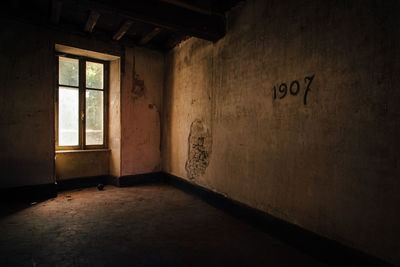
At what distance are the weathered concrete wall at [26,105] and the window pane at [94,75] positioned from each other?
81 cm

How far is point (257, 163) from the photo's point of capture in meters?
2.79

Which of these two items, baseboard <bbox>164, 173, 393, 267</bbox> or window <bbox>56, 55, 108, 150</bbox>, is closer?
baseboard <bbox>164, 173, 393, 267</bbox>

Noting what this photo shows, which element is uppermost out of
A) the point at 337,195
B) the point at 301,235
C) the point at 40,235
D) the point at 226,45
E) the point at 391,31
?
the point at 226,45

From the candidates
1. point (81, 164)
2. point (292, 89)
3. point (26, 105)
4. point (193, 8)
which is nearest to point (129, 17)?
point (193, 8)

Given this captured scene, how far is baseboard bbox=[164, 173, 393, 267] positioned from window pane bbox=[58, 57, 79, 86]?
345cm

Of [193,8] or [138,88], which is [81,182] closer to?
[138,88]

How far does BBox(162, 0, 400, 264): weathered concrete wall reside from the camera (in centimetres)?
172

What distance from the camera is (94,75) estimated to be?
4648mm

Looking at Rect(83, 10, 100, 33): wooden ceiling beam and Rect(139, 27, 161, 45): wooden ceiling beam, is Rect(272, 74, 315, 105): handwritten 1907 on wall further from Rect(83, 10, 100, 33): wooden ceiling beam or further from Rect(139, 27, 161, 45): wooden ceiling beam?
Rect(83, 10, 100, 33): wooden ceiling beam

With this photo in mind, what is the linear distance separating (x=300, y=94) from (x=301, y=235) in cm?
144

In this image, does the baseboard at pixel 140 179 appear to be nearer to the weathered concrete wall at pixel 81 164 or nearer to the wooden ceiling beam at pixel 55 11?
the weathered concrete wall at pixel 81 164

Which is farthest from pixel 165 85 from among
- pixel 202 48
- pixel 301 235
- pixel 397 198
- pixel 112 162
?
pixel 397 198

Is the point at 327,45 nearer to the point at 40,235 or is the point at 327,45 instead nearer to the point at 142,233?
the point at 142,233

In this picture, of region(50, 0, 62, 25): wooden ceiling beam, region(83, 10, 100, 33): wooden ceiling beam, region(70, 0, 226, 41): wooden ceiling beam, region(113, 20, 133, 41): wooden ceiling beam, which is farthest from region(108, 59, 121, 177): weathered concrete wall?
region(70, 0, 226, 41): wooden ceiling beam
